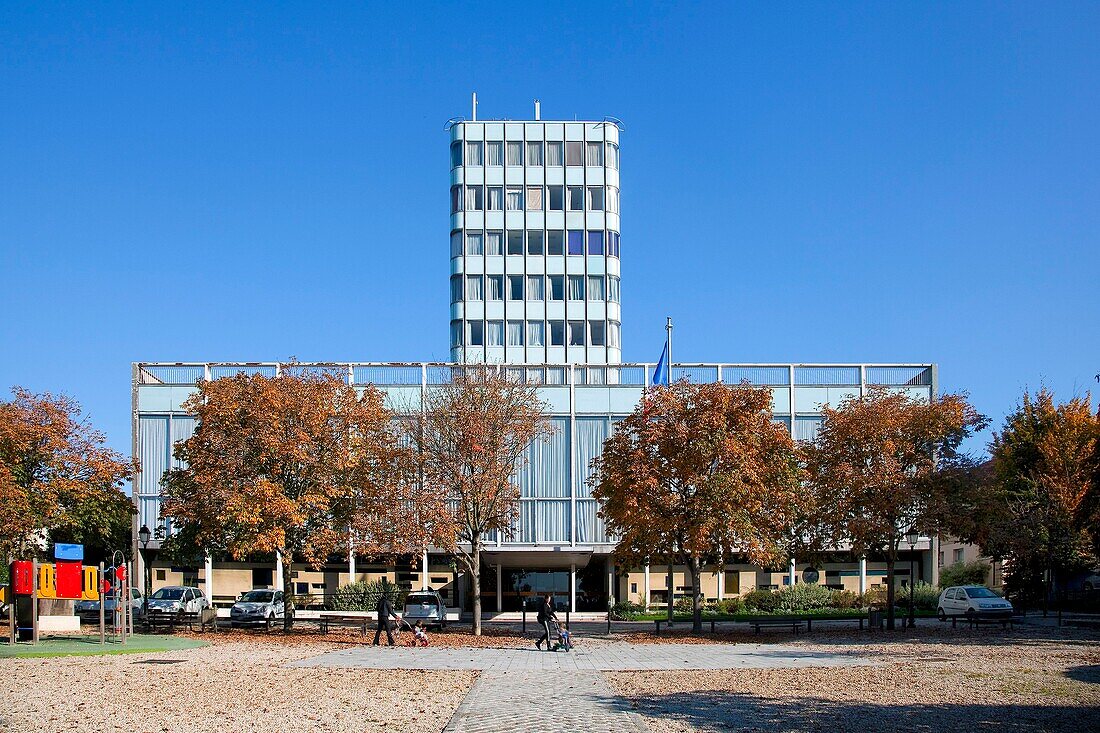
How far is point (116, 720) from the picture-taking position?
57.6ft

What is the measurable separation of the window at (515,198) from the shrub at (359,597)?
28411 mm

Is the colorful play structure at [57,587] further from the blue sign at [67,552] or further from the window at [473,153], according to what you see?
the window at [473,153]

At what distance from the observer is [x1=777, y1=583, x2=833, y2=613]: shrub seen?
53812 millimetres

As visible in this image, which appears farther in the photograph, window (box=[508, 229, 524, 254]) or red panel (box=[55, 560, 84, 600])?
window (box=[508, 229, 524, 254])

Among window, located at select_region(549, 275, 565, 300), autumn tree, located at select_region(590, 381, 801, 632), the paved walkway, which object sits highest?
window, located at select_region(549, 275, 565, 300)

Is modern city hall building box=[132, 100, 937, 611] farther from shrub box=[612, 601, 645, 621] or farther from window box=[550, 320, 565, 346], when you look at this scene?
window box=[550, 320, 565, 346]

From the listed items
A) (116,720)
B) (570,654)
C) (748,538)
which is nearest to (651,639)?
(748,538)

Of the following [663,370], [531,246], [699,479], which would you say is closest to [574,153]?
[531,246]

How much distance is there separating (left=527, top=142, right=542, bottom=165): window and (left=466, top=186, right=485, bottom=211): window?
11.7 ft

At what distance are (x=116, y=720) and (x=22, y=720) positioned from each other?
1.29 m

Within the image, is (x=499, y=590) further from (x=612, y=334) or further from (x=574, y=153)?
(x=574, y=153)

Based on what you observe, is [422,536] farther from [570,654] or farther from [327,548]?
[570,654]

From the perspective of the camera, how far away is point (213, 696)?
2050cm

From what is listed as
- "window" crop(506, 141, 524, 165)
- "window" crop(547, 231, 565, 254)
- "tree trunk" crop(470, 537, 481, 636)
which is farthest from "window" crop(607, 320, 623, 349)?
"tree trunk" crop(470, 537, 481, 636)
